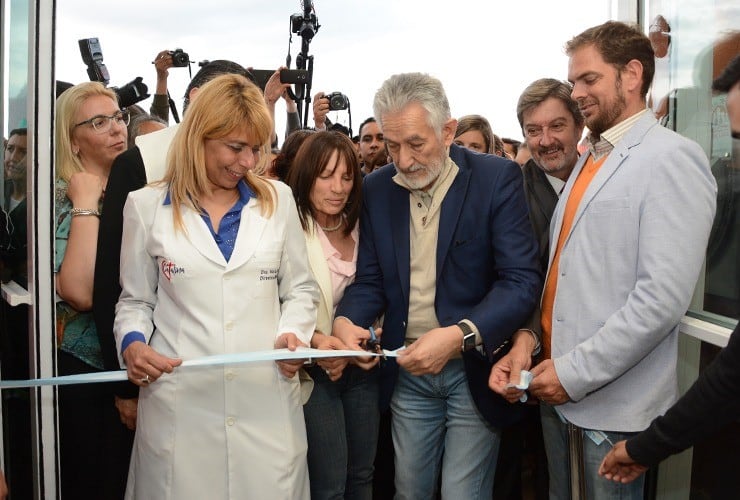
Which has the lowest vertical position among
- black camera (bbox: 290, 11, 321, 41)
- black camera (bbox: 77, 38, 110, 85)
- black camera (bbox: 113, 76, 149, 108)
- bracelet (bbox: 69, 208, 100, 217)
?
bracelet (bbox: 69, 208, 100, 217)

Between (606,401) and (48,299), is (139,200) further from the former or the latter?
(606,401)

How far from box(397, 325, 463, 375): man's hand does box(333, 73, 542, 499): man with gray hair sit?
0.04 metres

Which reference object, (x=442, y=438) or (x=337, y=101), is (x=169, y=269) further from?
(x=337, y=101)

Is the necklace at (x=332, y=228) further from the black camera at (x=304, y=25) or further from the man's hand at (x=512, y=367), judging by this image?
the black camera at (x=304, y=25)

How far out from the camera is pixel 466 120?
397 cm

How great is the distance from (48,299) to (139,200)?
45cm

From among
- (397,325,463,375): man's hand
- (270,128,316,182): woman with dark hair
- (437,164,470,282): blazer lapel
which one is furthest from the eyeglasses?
(397,325,463,375): man's hand

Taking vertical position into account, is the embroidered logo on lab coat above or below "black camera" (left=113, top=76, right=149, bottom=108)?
below

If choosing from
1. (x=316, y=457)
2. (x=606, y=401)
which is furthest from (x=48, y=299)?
(x=606, y=401)

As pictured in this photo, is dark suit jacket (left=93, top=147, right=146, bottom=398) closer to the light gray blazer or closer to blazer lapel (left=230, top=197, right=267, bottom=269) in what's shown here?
blazer lapel (left=230, top=197, right=267, bottom=269)

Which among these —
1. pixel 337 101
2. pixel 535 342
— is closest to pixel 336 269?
pixel 535 342

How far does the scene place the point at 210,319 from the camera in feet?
6.37

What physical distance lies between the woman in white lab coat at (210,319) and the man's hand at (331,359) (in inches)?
6.5

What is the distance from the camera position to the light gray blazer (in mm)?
1815
